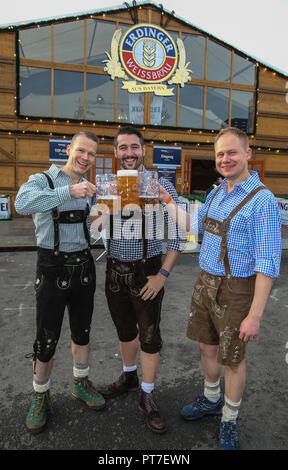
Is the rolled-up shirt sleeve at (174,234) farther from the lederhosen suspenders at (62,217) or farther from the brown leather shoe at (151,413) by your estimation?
the brown leather shoe at (151,413)

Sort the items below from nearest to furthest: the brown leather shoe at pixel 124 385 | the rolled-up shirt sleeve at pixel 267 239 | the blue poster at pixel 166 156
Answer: the rolled-up shirt sleeve at pixel 267 239 < the brown leather shoe at pixel 124 385 < the blue poster at pixel 166 156

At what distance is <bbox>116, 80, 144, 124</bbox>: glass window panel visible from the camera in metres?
14.7

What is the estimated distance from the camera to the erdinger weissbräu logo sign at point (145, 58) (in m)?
14.2

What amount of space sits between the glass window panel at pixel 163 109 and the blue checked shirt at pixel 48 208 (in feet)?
44.5

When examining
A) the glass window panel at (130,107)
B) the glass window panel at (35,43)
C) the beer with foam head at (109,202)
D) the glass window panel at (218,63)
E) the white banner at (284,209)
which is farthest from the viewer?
the glass window panel at (218,63)

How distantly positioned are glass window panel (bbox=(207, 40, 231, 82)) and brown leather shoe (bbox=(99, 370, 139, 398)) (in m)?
15.7

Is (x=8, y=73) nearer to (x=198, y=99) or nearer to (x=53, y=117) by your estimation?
(x=53, y=117)


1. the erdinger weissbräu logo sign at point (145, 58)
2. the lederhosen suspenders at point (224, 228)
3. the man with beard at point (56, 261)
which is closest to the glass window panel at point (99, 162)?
the erdinger weissbräu logo sign at point (145, 58)

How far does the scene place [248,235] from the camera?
2.01 m

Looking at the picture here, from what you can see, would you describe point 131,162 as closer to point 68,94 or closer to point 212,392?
point 212,392

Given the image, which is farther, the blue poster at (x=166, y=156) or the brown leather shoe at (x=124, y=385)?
the blue poster at (x=166, y=156)

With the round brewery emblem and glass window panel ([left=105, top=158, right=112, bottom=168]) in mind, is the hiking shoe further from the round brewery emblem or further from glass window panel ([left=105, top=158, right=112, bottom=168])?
the round brewery emblem

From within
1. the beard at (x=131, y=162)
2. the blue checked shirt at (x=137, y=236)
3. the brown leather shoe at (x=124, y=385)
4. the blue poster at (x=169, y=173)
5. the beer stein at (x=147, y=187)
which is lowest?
the brown leather shoe at (x=124, y=385)

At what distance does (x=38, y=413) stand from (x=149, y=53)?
15.2 m
